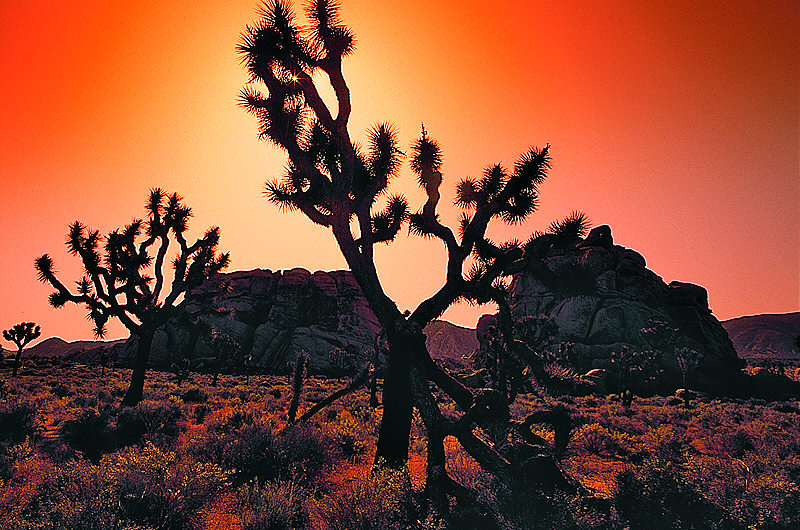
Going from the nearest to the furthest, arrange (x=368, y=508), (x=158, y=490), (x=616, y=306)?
(x=368, y=508), (x=158, y=490), (x=616, y=306)

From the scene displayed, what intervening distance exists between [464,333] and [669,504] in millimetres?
156894

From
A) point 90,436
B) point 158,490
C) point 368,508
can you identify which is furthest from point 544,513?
point 90,436

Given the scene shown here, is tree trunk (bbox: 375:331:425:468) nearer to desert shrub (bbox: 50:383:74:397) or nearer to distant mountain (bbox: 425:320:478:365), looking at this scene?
desert shrub (bbox: 50:383:74:397)

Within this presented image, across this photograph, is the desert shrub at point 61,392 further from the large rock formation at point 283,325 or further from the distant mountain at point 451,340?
the distant mountain at point 451,340

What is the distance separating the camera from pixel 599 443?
1183 cm

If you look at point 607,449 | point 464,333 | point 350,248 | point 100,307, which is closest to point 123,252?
point 100,307

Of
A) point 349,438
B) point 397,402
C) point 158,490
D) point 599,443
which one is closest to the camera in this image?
point 158,490

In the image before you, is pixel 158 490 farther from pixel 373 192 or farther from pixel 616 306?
pixel 616 306

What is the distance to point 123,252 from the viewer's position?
17781 mm

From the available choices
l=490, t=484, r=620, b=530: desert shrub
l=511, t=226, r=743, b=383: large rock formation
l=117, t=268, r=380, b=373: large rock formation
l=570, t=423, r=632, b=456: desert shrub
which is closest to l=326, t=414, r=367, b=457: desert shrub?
l=490, t=484, r=620, b=530: desert shrub

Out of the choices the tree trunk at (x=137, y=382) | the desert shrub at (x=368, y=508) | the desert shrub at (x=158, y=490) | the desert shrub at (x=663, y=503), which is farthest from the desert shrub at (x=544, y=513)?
the tree trunk at (x=137, y=382)

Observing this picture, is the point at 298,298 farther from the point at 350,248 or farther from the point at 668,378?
the point at 350,248

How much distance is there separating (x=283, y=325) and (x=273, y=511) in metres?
68.9

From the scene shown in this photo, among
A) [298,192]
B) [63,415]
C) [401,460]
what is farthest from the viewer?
[63,415]
